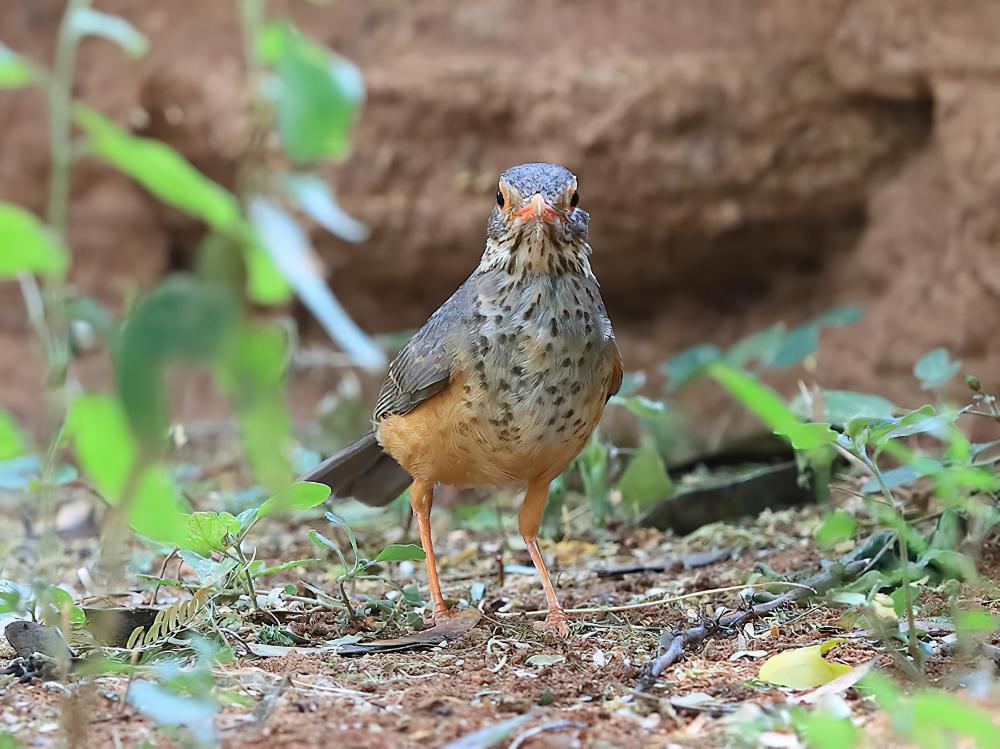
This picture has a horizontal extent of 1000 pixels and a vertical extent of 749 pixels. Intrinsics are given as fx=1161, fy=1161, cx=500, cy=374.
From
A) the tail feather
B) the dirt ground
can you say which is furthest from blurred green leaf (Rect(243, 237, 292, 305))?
the tail feather

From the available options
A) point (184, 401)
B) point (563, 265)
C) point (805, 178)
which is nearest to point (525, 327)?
point (563, 265)

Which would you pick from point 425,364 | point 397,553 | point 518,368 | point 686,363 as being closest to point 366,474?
point 425,364

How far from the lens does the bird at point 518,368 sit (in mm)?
4031

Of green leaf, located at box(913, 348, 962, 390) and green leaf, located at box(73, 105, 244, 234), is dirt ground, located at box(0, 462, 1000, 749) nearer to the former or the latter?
green leaf, located at box(913, 348, 962, 390)

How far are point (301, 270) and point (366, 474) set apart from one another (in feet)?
11.2

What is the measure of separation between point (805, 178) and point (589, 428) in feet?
12.2

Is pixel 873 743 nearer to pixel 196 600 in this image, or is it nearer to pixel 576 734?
pixel 576 734

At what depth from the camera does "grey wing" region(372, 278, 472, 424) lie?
13.8 feet

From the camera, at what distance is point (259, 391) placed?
5.91ft

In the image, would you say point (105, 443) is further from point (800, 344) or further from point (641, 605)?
point (800, 344)

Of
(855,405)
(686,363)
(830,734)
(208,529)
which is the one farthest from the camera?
(686,363)

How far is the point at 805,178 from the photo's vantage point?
23.8 feet

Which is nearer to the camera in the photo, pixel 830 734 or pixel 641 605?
pixel 830 734

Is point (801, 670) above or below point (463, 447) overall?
below
